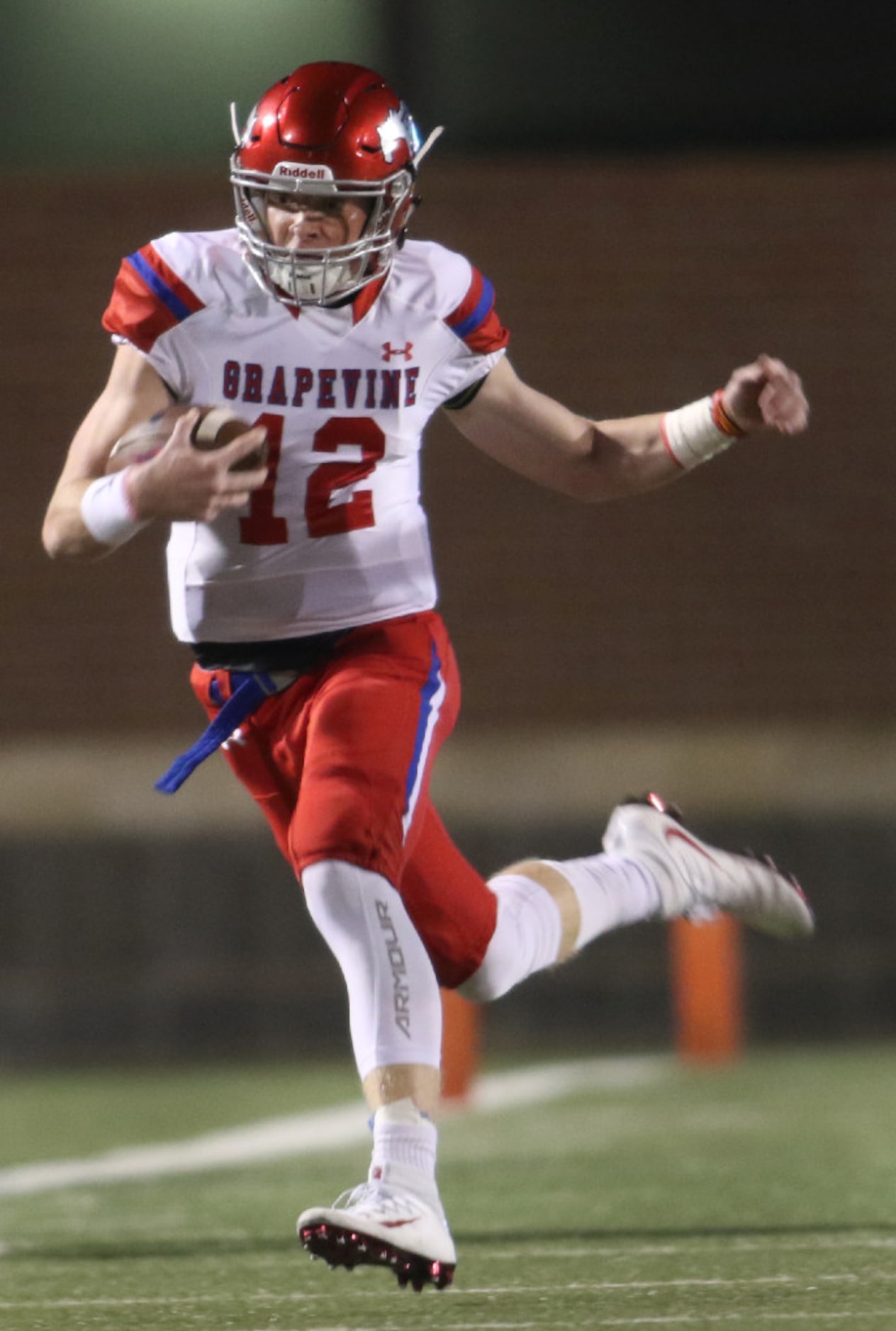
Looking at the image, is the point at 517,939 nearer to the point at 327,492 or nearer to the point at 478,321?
the point at 327,492

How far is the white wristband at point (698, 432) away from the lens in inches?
150

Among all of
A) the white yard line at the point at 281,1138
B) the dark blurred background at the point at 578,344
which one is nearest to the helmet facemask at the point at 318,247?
the white yard line at the point at 281,1138

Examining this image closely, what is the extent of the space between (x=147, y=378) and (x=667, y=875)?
1274 mm

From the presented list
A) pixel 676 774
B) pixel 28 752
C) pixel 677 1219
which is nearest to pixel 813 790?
pixel 676 774

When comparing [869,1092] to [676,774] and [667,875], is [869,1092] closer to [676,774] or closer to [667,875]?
[667,875]

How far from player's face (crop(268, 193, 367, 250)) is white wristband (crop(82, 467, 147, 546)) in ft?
1.57

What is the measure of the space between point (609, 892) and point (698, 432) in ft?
2.54

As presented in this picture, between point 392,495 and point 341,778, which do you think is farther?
point 392,495

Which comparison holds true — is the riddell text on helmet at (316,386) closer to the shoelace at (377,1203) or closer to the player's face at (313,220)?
the player's face at (313,220)

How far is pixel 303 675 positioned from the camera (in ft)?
11.7

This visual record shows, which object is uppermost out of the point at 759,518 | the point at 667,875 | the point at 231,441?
the point at 759,518

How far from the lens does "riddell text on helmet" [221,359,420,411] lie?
347 centimetres

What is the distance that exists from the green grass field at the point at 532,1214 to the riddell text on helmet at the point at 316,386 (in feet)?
4.28

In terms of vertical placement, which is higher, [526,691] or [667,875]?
[526,691]
